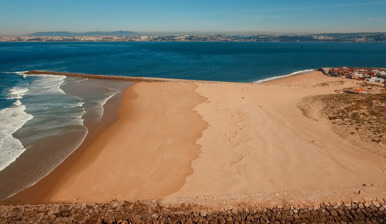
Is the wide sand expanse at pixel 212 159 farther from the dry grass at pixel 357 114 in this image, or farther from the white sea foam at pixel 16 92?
the white sea foam at pixel 16 92

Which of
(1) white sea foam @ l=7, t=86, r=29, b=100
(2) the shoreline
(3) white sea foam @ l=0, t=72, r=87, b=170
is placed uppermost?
(1) white sea foam @ l=7, t=86, r=29, b=100

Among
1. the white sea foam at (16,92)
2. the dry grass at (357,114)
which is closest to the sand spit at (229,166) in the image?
the dry grass at (357,114)

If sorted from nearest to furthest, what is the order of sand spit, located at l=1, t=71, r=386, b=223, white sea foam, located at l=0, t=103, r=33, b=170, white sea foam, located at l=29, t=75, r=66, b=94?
sand spit, located at l=1, t=71, r=386, b=223
white sea foam, located at l=0, t=103, r=33, b=170
white sea foam, located at l=29, t=75, r=66, b=94

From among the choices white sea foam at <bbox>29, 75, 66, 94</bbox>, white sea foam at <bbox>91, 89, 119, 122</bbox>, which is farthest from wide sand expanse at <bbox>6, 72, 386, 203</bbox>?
white sea foam at <bbox>29, 75, 66, 94</bbox>

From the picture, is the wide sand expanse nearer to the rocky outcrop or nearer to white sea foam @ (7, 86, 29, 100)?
the rocky outcrop

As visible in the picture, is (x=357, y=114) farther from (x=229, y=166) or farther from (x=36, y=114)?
(x=36, y=114)

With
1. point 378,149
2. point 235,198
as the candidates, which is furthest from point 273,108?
point 235,198

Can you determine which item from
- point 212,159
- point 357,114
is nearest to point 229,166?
point 212,159
